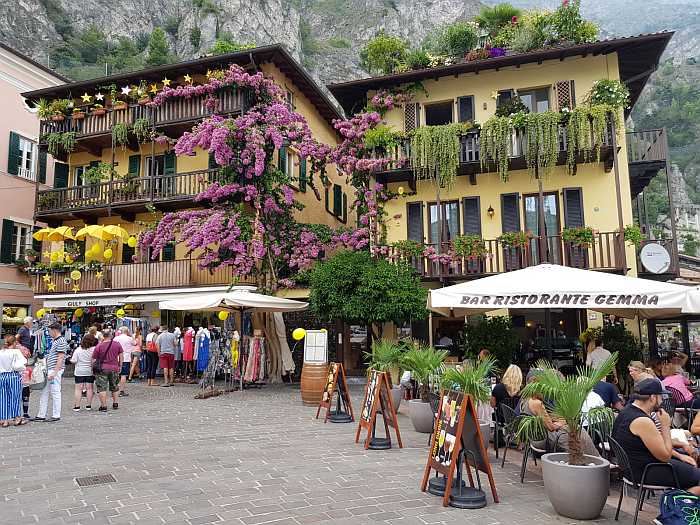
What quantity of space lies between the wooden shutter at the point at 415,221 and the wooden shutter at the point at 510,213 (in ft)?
8.58

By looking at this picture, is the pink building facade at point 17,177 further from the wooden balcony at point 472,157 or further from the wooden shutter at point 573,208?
the wooden shutter at point 573,208

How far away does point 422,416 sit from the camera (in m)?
9.01

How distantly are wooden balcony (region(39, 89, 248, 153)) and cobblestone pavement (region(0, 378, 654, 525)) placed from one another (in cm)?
1323

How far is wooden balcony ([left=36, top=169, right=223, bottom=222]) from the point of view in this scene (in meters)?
20.1

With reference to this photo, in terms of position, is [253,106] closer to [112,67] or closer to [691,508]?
[691,508]

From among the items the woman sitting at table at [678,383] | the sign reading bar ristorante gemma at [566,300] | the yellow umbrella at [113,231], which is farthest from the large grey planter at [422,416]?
the yellow umbrella at [113,231]

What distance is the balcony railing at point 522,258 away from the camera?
15234 millimetres

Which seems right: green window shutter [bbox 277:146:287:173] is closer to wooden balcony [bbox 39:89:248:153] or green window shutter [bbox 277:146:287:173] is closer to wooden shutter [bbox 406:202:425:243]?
wooden balcony [bbox 39:89:248:153]

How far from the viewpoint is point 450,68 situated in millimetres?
17219

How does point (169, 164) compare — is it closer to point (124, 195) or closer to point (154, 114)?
point (154, 114)

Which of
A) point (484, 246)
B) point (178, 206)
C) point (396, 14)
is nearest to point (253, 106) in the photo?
point (178, 206)

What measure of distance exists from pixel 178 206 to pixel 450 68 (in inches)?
439

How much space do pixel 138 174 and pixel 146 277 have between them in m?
4.94

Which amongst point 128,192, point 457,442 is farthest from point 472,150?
point 128,192
